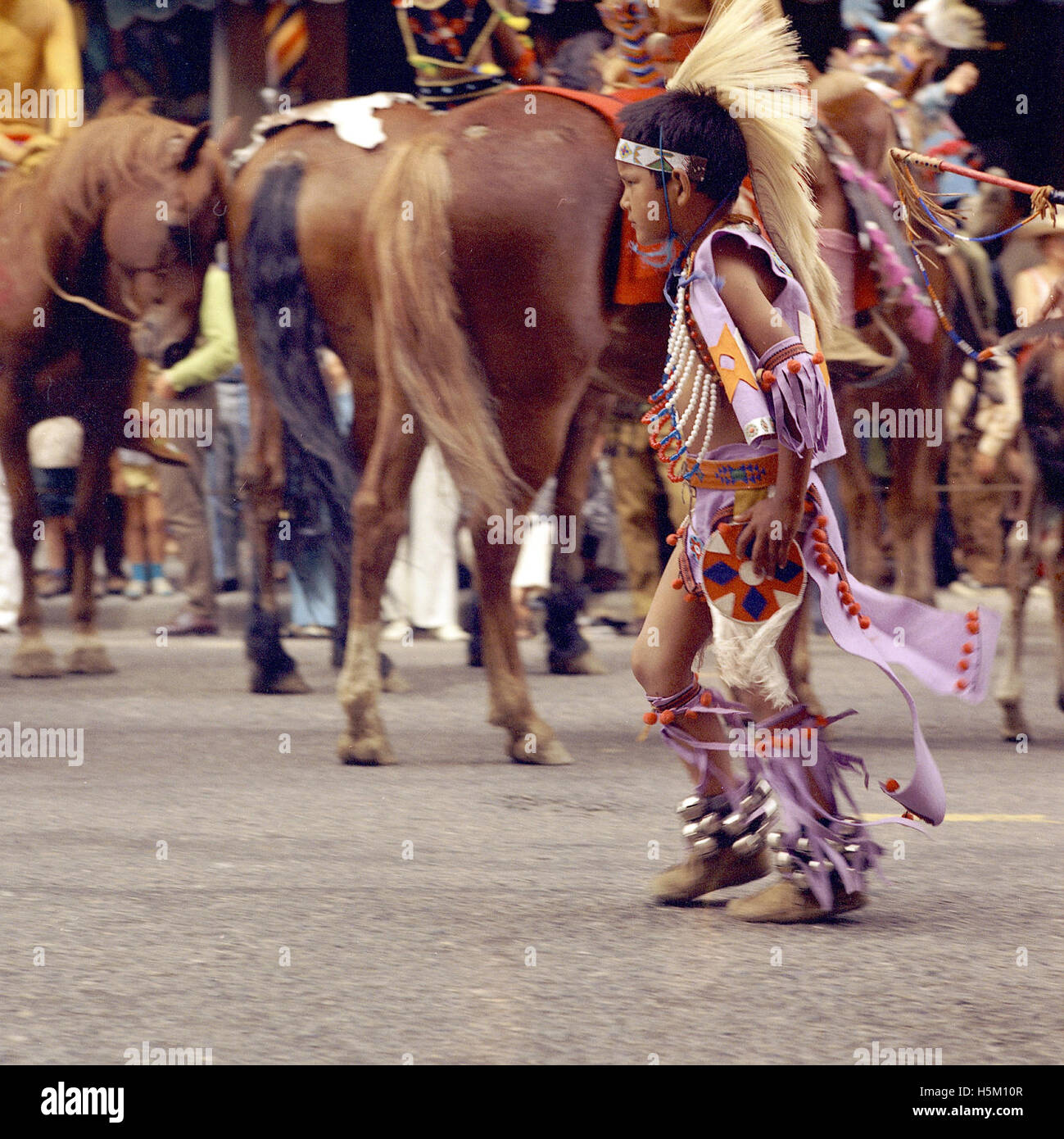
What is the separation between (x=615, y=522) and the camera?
36.4ft

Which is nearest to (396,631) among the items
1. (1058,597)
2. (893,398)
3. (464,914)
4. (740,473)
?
(893,398)

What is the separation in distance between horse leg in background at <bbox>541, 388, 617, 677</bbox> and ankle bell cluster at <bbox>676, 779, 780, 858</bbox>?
3.75m

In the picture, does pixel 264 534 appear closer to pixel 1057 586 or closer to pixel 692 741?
pixel 1057 586

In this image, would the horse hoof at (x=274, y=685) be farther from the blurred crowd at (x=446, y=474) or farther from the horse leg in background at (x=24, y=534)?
the horse leg in background at (x=24, y=534)

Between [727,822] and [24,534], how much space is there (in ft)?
17.0

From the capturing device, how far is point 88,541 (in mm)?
8922

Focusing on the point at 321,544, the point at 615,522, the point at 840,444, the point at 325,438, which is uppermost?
the point at 840,444

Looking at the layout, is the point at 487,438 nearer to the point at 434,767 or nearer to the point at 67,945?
the point at 434,767

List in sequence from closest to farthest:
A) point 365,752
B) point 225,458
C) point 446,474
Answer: point 365,752, point 446,474, point 225,458

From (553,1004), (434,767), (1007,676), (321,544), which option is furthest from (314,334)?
(553,1004)

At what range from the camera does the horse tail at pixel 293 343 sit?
7273 millimetres

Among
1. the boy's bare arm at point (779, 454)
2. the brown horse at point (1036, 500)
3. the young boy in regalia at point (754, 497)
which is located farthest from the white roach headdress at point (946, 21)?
the boy's bare arm at point (779, 454)

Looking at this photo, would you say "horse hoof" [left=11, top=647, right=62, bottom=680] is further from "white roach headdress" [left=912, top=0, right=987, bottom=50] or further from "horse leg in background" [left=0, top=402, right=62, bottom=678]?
"white roach headdress" [left=912, top=0, right=987, bottom=50]

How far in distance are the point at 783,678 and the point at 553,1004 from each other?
3.15 ft
